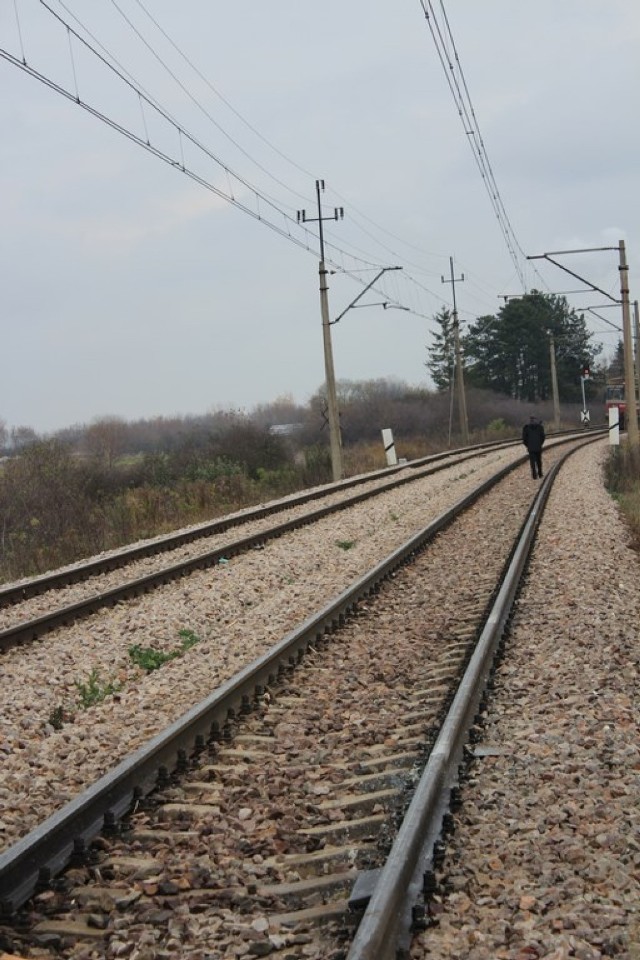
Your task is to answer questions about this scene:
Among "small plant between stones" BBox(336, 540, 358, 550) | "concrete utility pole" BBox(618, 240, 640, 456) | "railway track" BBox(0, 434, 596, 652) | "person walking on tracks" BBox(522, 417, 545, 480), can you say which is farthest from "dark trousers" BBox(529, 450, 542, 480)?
"small plant between stones" BBox(336, 540, 358, 550)

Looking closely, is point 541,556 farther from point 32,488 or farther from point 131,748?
point 32,488

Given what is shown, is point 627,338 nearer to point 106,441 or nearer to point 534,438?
point 534,438

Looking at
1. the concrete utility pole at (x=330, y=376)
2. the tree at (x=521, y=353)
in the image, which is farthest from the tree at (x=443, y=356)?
the concrete utility pole at (x=330, y=376)

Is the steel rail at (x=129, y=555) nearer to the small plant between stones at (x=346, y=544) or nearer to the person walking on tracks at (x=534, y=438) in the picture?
the small plant between stones at (x=346, y=544)

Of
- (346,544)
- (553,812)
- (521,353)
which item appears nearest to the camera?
(553,812)

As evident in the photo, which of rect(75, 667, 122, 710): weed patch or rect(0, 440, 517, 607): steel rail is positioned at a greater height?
rect(0, 440, 517, 607): steel rail

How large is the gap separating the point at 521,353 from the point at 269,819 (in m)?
91.6

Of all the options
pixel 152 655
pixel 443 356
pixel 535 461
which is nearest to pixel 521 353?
pixel 443 356

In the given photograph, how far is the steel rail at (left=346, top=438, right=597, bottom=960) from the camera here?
12.0 feet

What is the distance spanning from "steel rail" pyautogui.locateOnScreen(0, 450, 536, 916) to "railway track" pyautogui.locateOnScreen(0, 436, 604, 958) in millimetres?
11

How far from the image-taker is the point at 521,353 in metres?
93.9

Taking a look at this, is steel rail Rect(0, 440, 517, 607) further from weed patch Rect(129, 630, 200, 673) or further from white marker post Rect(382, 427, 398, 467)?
white marker post Rect(382, 427, 398, 467)

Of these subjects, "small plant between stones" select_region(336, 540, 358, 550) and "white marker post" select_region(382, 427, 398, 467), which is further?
"white marker post" select_region(382, 427, 398, 467)

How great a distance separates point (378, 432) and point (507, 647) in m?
57.3
